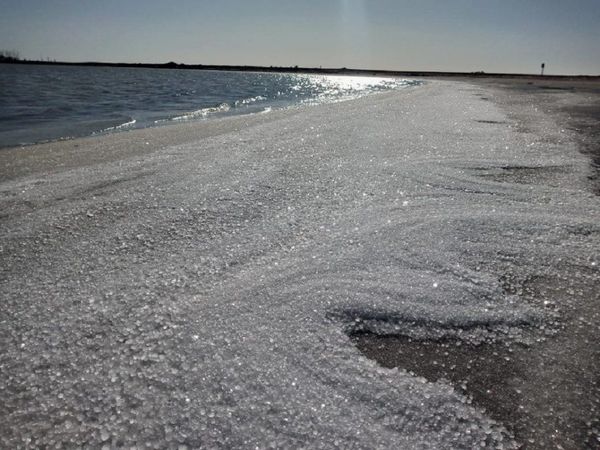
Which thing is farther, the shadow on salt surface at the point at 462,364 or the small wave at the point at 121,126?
the small wave at the point at 121,126

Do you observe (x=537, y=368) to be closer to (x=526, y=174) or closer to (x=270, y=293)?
(x=270, y=293)

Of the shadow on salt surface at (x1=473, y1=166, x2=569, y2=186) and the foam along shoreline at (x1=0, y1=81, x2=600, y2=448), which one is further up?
the shadow on salt surface at (x1=473, y1=166, x2=569, y2=186)

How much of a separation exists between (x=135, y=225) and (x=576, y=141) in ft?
14.1

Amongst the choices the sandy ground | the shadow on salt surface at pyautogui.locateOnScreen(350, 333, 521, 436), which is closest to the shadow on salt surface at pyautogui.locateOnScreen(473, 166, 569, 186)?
the sandy ground

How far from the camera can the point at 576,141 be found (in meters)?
3.82

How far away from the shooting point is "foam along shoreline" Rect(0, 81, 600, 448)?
2.96 ft

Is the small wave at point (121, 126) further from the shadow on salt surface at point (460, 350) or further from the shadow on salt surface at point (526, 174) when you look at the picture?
the shadow on salt surface at point (460, 350)

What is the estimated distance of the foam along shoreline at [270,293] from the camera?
0.90 metres

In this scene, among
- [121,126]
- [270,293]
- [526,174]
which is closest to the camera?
[270,293]

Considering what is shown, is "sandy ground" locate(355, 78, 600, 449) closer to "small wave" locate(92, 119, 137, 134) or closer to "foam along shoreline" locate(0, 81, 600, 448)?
"foam along shoreline" locate(0, 81, 600, 448)

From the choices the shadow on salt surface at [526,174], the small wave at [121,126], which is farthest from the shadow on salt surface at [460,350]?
the small wave at [121,126]

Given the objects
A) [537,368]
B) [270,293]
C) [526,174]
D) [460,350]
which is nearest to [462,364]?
[460,350]

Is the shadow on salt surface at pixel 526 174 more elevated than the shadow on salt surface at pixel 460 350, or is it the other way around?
the shadow on salt surface at pixel 526 174

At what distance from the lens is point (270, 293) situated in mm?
1366
